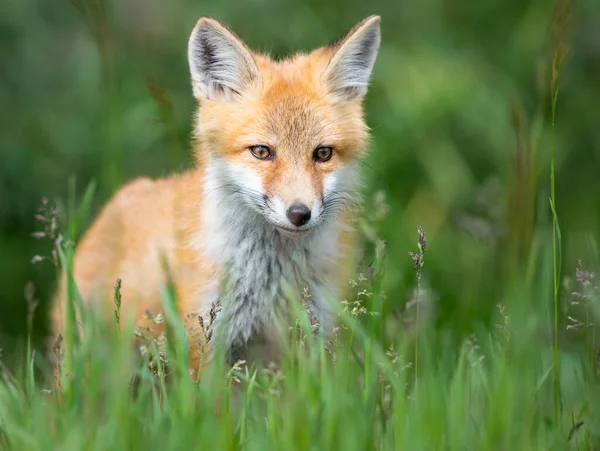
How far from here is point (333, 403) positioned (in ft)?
8.77

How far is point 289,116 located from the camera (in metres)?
3.98

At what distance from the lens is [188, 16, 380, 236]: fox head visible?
380cm

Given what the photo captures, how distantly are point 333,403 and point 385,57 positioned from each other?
4.90 metres

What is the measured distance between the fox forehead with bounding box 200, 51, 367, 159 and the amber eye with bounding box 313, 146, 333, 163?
3 cm

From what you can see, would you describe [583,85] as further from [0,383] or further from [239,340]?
[0,383]

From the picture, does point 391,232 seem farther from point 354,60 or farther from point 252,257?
point 252,257

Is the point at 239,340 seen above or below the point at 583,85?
below

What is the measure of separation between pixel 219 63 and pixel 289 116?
20.7 inches

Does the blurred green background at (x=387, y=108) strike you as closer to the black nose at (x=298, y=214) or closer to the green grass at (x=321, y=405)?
the black nose at (x=298, y=214)

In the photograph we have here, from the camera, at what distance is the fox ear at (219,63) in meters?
4.12

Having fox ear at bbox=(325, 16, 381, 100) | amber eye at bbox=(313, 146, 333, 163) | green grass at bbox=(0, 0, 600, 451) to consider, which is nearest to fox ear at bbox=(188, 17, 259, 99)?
green grass at bbox=(0, 0, 600, 451)

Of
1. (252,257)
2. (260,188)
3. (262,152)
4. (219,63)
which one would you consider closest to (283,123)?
(262,152)

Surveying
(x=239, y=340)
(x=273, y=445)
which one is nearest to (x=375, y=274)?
(x=273, y=445)

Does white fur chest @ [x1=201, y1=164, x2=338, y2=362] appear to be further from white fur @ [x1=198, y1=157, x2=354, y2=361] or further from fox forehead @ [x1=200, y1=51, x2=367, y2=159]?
fox forehead @ [x1=200, y1=51, x2=367, y2=159]
